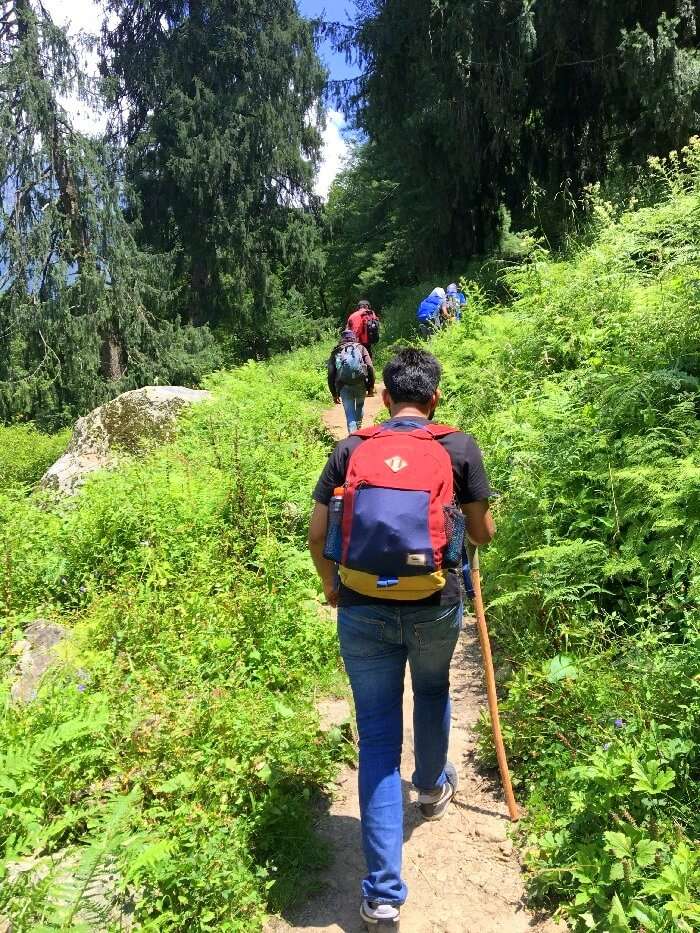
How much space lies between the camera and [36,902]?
236cm

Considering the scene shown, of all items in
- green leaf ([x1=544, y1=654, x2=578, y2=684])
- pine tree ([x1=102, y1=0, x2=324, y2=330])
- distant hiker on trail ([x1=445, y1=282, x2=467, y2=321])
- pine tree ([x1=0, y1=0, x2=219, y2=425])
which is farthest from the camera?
pine tree ([x1=102, y1=0, x2=324, y2=330])

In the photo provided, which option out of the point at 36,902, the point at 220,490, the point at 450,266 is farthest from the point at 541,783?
the point at 450,266

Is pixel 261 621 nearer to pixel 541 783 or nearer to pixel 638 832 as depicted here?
pixel 541 783

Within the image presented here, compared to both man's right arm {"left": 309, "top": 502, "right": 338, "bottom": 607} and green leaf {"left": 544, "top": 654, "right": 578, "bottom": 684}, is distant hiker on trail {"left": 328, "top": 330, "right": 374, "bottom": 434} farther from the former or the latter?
man's right arm {"left": 309, "top": 502, "right": 338, "bottom": 607}

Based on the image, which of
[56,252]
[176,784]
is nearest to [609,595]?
[176,784]

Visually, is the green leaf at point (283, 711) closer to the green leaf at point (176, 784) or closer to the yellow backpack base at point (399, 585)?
the green leaf at point (176, 784)

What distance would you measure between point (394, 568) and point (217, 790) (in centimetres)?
171

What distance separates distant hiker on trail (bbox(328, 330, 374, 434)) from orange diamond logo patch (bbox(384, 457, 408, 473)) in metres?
5.26

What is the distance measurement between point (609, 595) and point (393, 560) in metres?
2.23

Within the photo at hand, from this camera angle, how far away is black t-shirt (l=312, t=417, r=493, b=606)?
8.42 feet

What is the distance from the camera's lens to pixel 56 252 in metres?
16.5

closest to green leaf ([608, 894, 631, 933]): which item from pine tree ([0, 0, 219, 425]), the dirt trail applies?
the dirt trail

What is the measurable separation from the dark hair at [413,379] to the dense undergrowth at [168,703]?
2.05 meters

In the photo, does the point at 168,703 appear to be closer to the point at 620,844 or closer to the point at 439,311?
the point at 620,844
